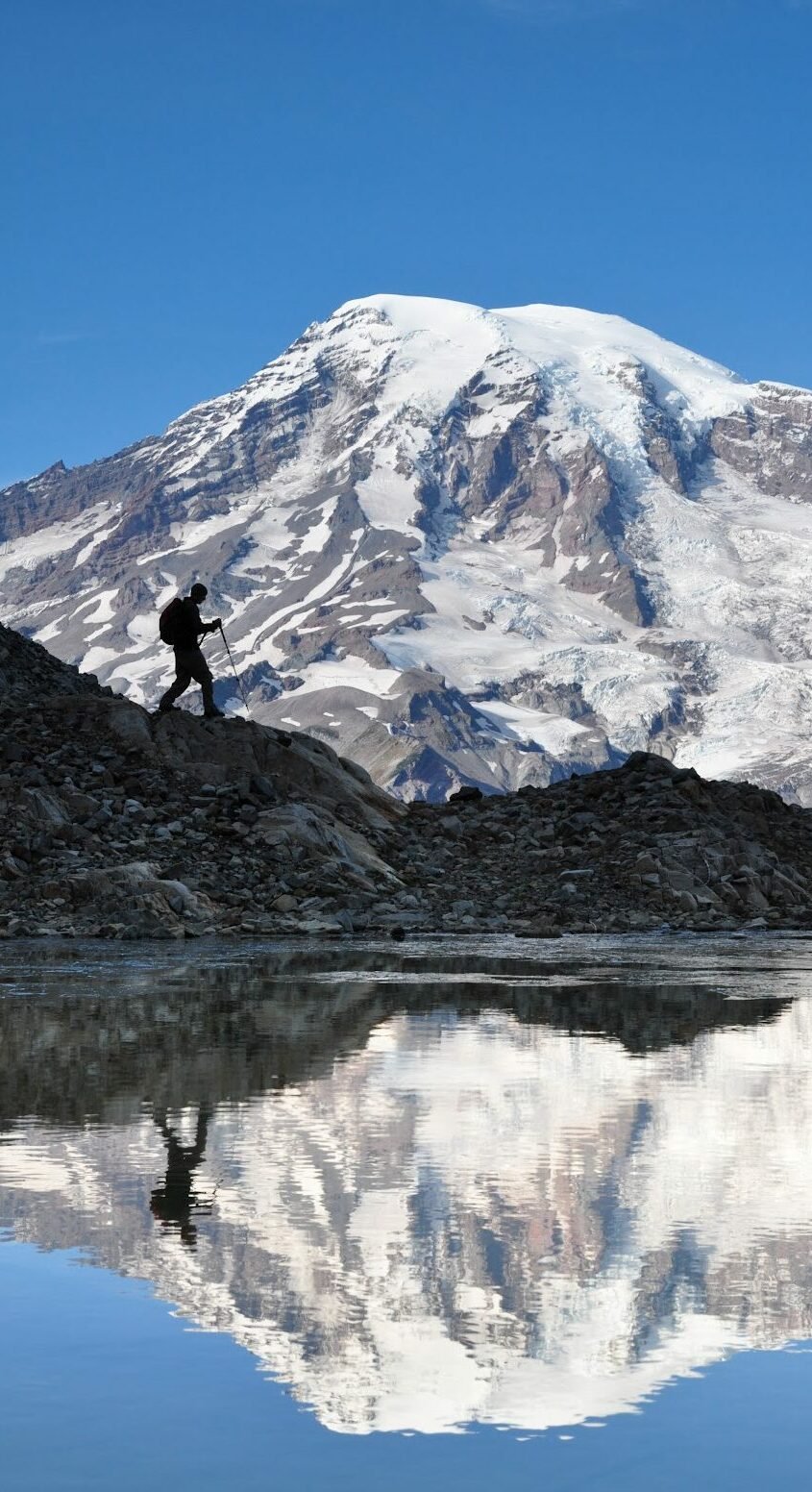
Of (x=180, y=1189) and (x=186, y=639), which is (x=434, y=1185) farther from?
(x=186, y=639)

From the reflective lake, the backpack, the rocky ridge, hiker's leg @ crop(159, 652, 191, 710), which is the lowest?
the reflective lake

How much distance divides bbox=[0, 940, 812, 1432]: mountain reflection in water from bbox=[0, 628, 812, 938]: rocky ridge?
12.1 meters

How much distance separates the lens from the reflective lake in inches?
225

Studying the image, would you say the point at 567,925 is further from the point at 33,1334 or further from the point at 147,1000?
the point at 33,1334

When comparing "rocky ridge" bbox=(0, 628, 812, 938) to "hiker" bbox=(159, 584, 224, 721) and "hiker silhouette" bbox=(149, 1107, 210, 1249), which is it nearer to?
"hiker" bbox=(159, 584, 224, 721)

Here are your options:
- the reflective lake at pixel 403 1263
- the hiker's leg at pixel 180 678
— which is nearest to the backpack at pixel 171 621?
the hiker's leg at pixel 180 678

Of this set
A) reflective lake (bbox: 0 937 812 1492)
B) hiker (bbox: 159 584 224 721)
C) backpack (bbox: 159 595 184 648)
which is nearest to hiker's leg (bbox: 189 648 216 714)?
hiker (bbox: 159 584 224 721)

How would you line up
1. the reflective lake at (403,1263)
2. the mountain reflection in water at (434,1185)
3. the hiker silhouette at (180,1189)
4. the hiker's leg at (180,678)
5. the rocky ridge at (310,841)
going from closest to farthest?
the reflective lake at (403,1263) → the mountain reflection in water at (434,1185) → the hiker silhouette at (180,1189) → the rocky ridge at (310,841) → the hiker's leg at (180,678)

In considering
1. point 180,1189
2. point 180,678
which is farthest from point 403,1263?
point 180,678

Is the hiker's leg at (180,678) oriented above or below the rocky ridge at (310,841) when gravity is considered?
above

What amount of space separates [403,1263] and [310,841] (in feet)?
90.4

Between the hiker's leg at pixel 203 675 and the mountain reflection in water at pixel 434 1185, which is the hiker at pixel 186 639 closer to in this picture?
the hiker's leg at pixel 203 675

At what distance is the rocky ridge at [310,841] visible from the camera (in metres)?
32.2

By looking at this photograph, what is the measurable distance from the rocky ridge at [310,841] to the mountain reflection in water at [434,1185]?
12127 millimetres
